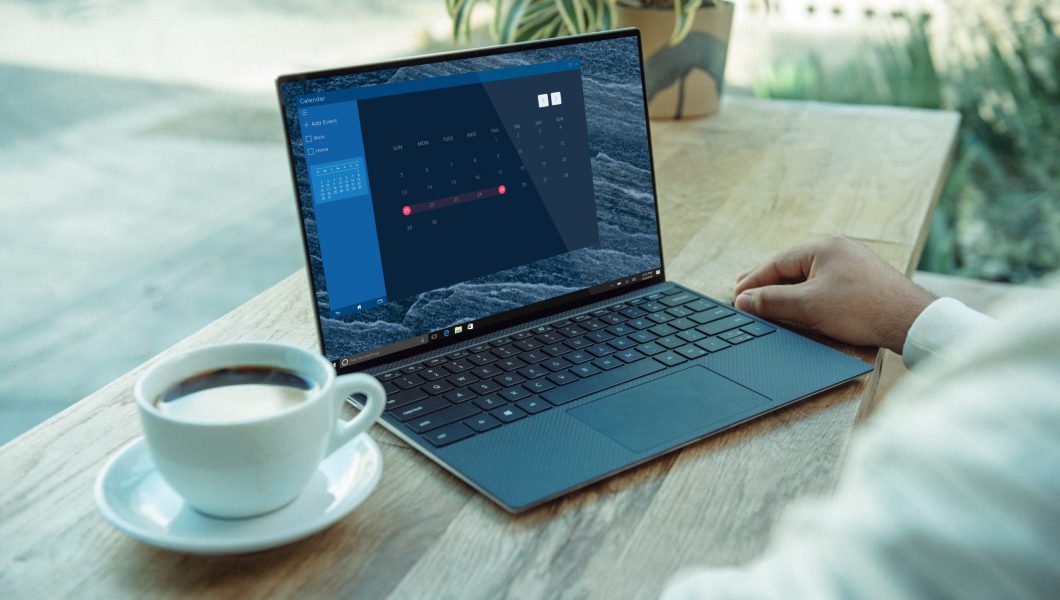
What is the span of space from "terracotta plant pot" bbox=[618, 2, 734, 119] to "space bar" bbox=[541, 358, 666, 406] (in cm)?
98

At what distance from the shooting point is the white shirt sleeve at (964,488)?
34cm

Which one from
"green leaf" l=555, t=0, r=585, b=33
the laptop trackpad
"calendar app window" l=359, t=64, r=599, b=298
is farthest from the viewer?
"green leaf" l=555, t=0, r=585, b=33

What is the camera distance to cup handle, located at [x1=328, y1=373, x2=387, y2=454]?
0.67m

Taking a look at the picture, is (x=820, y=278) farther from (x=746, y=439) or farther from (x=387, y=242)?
(x=387, y=242)

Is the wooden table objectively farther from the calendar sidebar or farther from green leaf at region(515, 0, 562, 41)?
green leaf at region(515, 0, 562, 41)

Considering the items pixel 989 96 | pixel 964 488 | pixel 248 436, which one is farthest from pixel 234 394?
pixel 989 96

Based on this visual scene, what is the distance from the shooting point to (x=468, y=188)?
0.96 metres

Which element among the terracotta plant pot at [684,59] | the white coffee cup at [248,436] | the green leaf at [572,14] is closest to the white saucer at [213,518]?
the white coffee cup at [248,436]

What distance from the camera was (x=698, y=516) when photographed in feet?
2.35

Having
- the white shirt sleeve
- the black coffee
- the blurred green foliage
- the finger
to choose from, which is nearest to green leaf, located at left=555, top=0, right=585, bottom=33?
the finger

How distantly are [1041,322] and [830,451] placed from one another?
0.47m

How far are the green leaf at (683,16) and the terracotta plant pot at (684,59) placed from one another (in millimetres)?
47

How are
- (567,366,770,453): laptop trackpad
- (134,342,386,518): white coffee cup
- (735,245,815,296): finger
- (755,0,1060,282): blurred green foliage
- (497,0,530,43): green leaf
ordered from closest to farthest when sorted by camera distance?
(134,342,386,518): white coffee cup, (567,366,770,453): laptop trackpad, (735,245,815,296): finger, (497,0,530,43): green leaf, (755,0,1060,282): blurred green foliage

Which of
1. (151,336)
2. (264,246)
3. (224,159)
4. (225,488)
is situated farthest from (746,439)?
(224,159)
